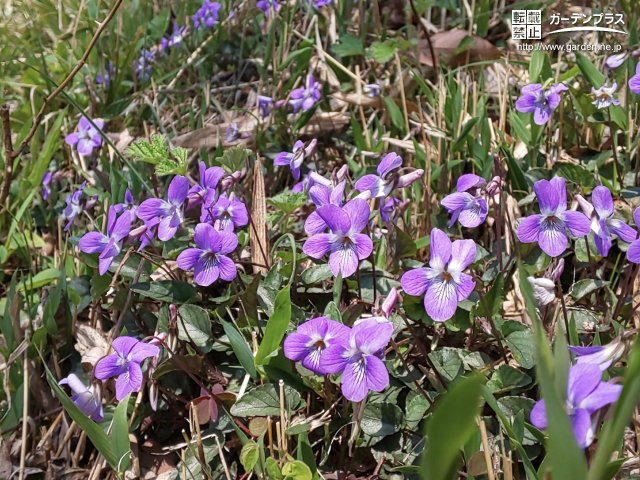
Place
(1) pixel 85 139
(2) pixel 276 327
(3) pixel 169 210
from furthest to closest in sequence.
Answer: (1) pixel 85 139
(3) pixel 169 210
(2) pixel 276 327

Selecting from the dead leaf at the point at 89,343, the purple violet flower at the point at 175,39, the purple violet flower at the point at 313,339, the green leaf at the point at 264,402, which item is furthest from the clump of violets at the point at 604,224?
the purple violet flower at the point at 175,39

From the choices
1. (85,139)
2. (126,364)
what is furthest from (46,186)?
(126,364)

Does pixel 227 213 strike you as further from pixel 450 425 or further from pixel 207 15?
pixel 207 15

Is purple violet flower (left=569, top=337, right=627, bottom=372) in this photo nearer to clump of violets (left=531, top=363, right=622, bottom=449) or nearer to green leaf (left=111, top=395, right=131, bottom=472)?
clump of violets (left=531, top=363, right=622, bottom=449)

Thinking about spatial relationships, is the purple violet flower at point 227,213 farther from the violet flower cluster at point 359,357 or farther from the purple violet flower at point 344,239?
the violet flower cluster at point 359,357

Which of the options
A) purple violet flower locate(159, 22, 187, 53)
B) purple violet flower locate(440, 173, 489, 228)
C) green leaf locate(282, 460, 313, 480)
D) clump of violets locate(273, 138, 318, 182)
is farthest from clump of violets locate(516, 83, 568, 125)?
purple violet flower locate(159, 22, 187, 53)

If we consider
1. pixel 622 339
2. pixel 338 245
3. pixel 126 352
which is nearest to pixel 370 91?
pixel 338 245
